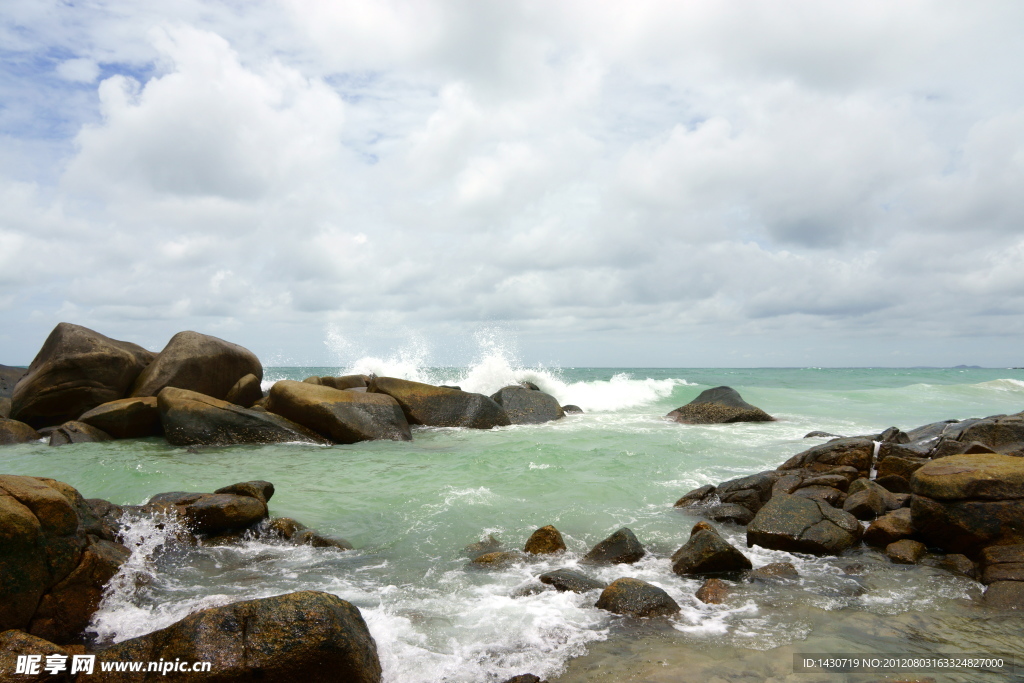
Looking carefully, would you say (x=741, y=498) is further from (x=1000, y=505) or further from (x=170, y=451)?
(x=170, y=451)

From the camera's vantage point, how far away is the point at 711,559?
17.5ft

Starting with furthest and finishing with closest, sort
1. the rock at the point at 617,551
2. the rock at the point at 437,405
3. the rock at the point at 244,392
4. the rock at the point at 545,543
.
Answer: the rock at the point at 437,405 < the rock at the point at 244,392 < the rock at the point at 545,543 < the rock at the point at 617,551

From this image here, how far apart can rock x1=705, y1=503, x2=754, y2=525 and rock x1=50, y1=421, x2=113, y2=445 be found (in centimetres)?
1138

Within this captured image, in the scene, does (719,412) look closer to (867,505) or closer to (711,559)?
(867,505)

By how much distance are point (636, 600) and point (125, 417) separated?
11.4 metres

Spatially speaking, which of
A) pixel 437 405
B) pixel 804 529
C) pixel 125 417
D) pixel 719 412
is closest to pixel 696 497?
pixel 804 529

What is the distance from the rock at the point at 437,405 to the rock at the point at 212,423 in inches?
101

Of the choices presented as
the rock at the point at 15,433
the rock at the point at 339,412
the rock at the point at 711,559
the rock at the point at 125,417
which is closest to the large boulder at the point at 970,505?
the rock at the point at 711,559

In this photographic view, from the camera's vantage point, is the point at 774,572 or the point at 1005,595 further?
the point at 774,572

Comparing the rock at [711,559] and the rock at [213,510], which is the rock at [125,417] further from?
the rock at [711,559]

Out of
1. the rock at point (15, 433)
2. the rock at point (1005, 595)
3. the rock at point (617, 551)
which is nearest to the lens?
the rock at point (1005, 595)

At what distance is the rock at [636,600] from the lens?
14.8 ft

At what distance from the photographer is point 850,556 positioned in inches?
231

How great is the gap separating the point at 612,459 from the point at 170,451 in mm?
7907
